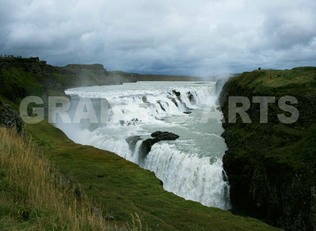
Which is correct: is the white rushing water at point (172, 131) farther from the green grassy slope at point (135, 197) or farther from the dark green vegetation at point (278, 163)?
the green grassy slope at point (135, 197)

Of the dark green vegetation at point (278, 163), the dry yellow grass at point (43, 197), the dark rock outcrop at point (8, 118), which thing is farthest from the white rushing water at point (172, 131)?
the dry yellow grass at point (43, 197)

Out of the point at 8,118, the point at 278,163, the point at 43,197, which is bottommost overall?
the point at 278,163

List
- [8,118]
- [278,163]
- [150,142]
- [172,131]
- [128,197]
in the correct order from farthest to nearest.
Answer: [172,131], [150,142], [278,163], [8,118], [128,197]

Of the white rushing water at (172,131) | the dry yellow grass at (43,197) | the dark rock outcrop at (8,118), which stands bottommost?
the white rushing water at (172,131)

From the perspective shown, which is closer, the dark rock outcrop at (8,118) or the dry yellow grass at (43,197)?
the dry yellow grass at (43,197)

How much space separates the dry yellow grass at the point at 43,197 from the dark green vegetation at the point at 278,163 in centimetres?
1659

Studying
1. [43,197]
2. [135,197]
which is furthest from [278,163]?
[43,197]

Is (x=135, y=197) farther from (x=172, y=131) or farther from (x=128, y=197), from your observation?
(x=172, y=131)

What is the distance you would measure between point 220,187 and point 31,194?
74.0 ft

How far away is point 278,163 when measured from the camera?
25.5 m

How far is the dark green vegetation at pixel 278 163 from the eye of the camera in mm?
23062

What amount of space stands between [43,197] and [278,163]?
20729 millimetres

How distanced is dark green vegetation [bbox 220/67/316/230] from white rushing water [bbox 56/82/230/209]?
154 cm

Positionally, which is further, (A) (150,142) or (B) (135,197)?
(A) (150,142)
